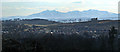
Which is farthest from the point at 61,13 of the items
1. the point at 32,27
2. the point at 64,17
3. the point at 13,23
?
the point at 13,23

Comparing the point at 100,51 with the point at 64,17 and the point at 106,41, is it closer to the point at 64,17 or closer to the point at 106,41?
the point at 106,41

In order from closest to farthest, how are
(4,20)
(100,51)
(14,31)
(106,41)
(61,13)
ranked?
(100,51), (106,41), (14,31), (4,20), (61,13)

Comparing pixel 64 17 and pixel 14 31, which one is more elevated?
pixel 64 17

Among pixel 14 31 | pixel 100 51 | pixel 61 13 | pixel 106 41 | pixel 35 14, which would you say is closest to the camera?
pixel 100 51

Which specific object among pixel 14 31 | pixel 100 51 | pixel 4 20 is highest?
pixel 4 20

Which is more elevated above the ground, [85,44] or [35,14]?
[35,14]

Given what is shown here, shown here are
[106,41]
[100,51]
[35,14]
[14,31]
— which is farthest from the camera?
[35,14]

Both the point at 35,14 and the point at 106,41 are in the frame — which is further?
the point at 35,14

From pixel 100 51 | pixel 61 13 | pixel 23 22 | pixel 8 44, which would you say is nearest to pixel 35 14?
pixel 23 22

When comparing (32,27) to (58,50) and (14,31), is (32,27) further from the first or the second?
(58,50)
